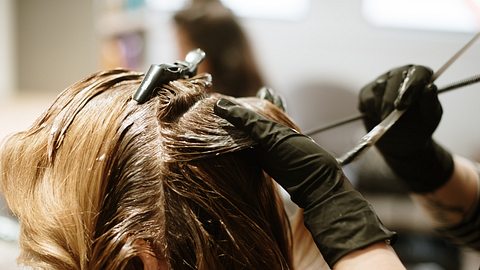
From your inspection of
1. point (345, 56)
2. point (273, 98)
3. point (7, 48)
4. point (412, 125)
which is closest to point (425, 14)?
point (345, 56)

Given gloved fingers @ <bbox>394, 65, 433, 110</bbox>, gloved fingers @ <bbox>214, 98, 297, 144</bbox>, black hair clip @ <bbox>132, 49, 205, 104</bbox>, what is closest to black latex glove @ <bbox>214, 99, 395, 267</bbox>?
gloved fingers @ <bbox>214, 98, 297, 144</bbox>

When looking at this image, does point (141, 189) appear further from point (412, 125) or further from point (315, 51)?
point (315, 51)

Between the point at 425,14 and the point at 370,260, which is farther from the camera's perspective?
the point at 425,14

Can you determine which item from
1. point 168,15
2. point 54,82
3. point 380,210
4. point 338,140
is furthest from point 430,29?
point 54,82

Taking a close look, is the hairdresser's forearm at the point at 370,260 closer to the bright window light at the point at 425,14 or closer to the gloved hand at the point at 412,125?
the gloved hand at the point at 412,125

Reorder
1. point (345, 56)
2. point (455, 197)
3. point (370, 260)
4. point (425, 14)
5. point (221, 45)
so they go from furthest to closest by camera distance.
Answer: point (345, 56)
point (425, 14)
point (221, 45)
point (455, 197)
point (370, 260)

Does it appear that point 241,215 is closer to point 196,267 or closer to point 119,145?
point 196,267

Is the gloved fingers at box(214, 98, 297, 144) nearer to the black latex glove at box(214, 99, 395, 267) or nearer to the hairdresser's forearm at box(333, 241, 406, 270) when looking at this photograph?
the black latex glove at box(214, 99, 395, 267)

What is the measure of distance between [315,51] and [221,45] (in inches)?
26.2

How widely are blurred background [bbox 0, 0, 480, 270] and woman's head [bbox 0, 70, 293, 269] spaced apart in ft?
6.00

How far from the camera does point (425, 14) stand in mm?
3150

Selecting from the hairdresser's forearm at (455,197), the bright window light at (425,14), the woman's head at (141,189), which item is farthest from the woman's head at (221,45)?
the woman's head at (141,189)

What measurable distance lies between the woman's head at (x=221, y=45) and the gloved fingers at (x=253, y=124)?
1817 millimetres

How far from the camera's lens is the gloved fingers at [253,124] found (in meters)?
0.88
